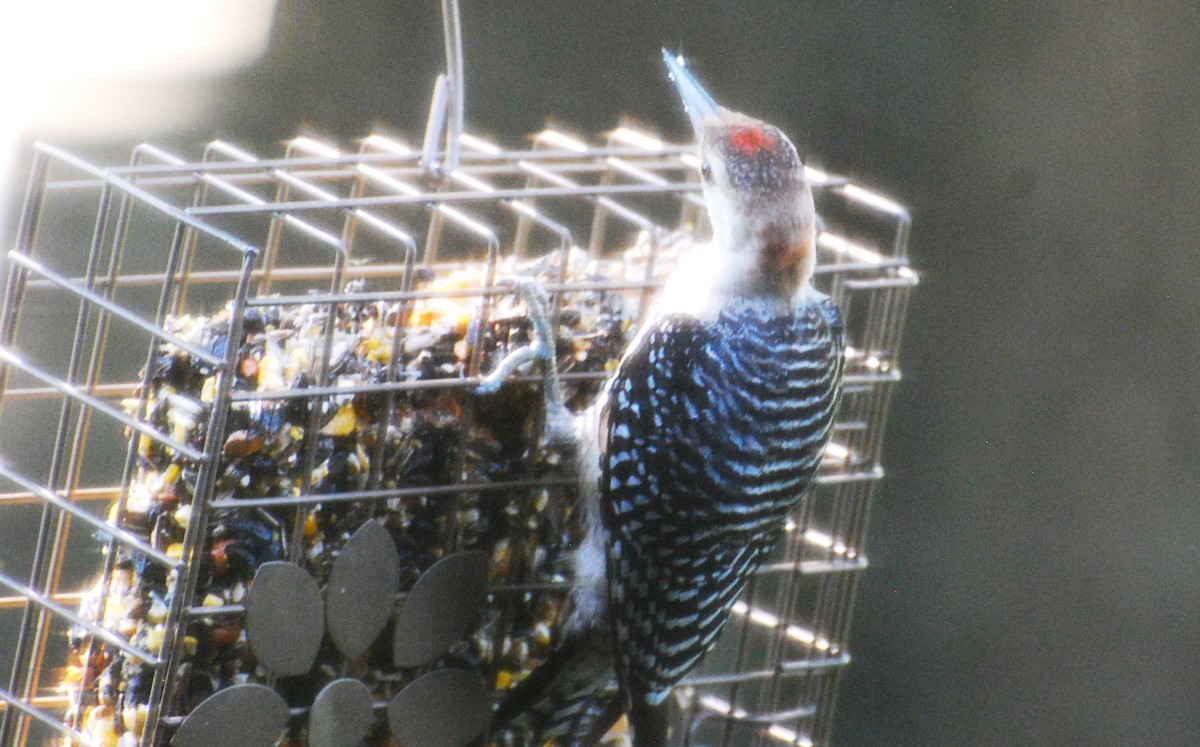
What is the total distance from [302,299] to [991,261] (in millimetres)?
2344

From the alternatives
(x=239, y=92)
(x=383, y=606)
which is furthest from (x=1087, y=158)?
(x=383, y=606)

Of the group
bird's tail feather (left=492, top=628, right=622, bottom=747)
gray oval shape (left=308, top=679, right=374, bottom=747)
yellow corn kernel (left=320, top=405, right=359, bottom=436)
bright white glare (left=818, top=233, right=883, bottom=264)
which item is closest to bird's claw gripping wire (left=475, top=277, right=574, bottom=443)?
yellow corn kernel (left=320, top=405, right=359, bottom=436)

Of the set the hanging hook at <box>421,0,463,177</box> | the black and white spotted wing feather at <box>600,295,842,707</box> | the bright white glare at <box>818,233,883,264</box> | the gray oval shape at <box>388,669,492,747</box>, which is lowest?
the gray oval shape at <box>388,669,492,747</box>

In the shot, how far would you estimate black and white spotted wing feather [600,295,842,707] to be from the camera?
72.7 inches

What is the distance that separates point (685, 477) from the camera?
184 centimetres

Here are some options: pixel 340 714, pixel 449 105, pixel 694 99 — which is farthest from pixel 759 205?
pixel 340 714

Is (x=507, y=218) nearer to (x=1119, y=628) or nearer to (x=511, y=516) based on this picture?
(x=511, y=516)

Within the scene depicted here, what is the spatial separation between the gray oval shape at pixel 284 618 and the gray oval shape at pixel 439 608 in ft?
0.45

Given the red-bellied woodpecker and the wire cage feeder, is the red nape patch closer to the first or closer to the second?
the red-bellied woodpecker

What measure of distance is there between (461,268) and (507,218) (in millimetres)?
1224

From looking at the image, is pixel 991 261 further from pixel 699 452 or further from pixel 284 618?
pixel 284 618

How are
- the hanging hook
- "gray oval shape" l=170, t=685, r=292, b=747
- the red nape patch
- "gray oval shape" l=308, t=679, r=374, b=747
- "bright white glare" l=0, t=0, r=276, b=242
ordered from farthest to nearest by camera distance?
"bright white glare" l=0, t=0, r=276, b=242 < the red nape patch < the hanging hook < "gray oval shape" l=308, t=679, r=374, b=747 < "gray oval shape" l=170, t=685, r=292, b=747

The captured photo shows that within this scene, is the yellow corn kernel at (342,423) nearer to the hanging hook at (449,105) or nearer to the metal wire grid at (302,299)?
the metal wire grid at (302,299)

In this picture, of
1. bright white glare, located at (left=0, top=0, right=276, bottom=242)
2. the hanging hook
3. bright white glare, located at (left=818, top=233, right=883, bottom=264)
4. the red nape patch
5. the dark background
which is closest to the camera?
the hanging hook
